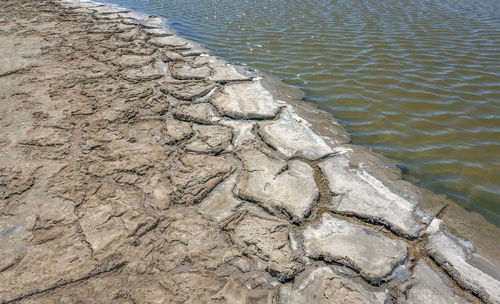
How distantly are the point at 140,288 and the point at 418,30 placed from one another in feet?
19.8

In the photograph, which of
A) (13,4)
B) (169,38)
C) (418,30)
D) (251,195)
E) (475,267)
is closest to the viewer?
(475,267)

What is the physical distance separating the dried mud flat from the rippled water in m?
0.38

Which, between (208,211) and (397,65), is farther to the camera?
(397,65)

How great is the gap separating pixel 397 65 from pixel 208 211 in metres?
3.52

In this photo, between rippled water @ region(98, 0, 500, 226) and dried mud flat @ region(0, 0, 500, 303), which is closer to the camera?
dried mud flat @ region(0, 0, 500, 303)

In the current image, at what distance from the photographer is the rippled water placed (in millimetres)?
2361

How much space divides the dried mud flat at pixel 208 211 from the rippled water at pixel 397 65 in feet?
1.25

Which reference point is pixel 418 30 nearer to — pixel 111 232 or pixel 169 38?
pixel 169 38

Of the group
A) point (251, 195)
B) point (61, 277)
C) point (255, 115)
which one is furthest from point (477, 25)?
point (61, 277)

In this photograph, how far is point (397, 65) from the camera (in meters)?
3.89

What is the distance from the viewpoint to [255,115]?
267cm

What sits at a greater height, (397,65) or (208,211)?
(397,65)

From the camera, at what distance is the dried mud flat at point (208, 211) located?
1.33 meters

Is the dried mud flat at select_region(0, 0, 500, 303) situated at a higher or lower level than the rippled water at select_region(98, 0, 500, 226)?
lower
